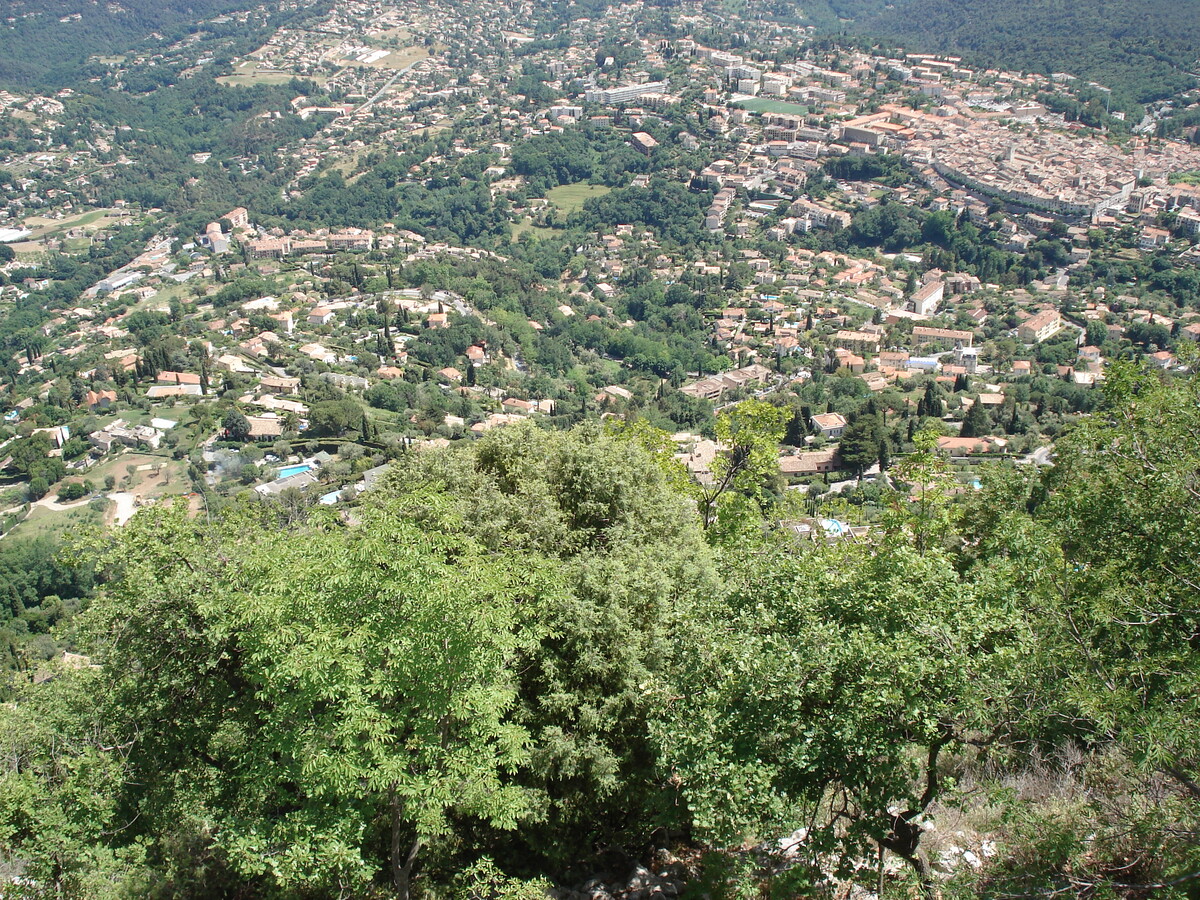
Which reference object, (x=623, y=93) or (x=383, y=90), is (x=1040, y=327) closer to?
(x=623, y=93)

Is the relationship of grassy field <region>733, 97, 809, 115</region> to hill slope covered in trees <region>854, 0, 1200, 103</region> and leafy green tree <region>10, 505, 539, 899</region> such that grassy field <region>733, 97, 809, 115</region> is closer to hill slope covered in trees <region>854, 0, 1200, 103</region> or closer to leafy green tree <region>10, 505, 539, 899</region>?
hill slope covered in trees <region>854, 0, 1200, 103</region>

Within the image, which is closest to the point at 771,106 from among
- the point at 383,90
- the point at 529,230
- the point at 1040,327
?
the point at 529,230

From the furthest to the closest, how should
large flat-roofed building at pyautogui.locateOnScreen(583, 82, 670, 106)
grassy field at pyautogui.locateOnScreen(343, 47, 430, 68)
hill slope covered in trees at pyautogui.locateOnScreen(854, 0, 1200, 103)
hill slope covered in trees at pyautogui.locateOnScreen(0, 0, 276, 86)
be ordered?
grassy field at pyautogui.locateOnScreen(343, 47, 430, 68) → hill slope covered in trees at pyautogui.locateOnScreen(0, 0, 276, 86) → large flat-roofed building at pyautogui.locateOnScreen(583, 82, 670, 106) → hill slope covered in trees at pyautogui.locateOnScreen(854, 0, 1200, 103)

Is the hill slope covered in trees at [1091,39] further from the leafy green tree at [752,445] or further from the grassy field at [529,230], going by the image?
the leafy green tree at [752,445]

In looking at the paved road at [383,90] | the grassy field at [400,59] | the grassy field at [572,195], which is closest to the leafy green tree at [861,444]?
Answer: the grassy field at [572,195]

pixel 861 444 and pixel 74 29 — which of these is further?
pixel 74 29

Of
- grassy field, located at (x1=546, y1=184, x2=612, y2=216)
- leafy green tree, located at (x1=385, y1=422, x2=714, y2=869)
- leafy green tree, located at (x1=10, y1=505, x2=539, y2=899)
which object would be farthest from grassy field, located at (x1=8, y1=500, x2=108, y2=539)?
grassy field, located at (x1=546, y1=184, x2=612, y2=216)
